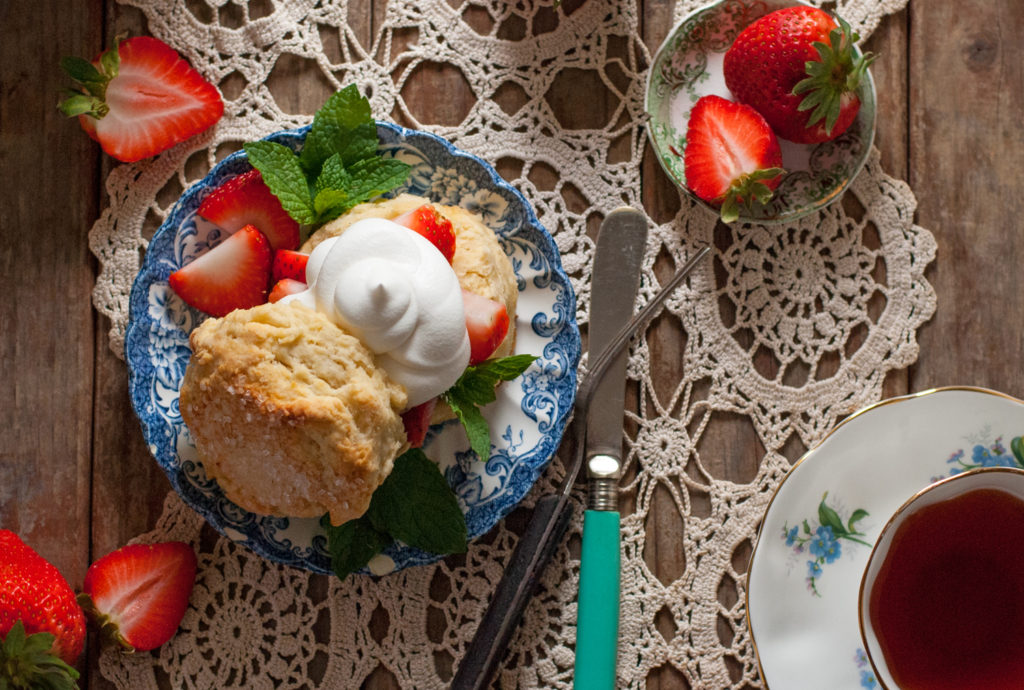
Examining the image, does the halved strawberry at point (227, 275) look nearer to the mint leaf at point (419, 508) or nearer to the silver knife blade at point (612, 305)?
the mint leaf at point (419, 508)

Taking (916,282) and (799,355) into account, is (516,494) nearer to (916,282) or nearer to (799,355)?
(799,355)

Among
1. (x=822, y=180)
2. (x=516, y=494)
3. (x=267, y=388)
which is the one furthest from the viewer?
(x=822, y=180)

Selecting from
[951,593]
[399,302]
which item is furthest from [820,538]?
[399,302]

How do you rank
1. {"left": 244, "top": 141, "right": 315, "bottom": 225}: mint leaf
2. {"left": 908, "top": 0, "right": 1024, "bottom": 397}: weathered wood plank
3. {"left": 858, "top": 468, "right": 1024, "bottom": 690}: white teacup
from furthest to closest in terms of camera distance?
{"left": 908, "top": 0, "right": 1024, "bottom": 397}: weathered wood plank → {"left": 244, "top": 141, "right": 315, "bottom": 225}: mint leaf → {"left": 858, "top": 468, "right": 1024, "bottom": 690}: white teacup

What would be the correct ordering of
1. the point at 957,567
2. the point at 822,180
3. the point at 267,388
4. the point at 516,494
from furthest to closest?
1. the point at 822,180
2. the point at 516,494
3. the point at 957,567
4. the point at 267,388

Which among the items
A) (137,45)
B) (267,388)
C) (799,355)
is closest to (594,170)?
(799,355)

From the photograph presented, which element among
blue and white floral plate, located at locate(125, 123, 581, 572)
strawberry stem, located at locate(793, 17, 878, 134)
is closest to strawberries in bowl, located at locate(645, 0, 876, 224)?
strawberry stem, located at locate(793, 17, 878, 134)

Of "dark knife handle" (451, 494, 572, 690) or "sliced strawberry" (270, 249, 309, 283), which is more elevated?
"sliced strawberry" (270, 249, 309, 283)

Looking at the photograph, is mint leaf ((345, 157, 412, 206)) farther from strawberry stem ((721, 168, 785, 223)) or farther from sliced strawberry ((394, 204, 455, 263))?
strawberry stem ((721, 168, 785, 223))
